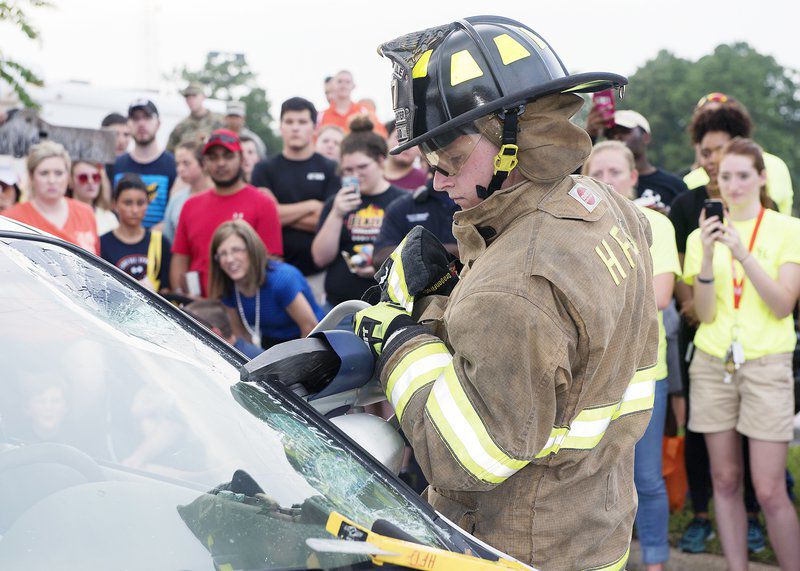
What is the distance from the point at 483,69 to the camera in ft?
6.43

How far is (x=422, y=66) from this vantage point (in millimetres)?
2023

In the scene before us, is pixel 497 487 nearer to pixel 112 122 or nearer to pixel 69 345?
pixel 69 345

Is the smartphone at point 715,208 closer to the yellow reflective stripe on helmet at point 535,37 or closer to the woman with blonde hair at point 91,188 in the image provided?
the yellow reflective stripe on helmet at point 535,37

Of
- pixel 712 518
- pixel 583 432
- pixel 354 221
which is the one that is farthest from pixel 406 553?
pixel 712 518

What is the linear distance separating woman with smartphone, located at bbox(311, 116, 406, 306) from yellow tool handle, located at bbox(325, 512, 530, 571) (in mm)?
3904

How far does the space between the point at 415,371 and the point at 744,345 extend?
115 inches

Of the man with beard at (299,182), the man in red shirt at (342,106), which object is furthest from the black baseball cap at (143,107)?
the man in red shirt at (342,106)

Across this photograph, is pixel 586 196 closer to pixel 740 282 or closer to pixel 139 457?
→ pixel 139 457

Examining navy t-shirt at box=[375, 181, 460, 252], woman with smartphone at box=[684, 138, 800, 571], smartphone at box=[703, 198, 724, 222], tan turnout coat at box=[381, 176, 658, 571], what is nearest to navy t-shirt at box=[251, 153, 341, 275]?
navy t-shirt at box=[375, 181, 460, 252]

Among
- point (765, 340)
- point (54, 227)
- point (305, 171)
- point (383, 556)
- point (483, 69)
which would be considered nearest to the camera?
point (383, 556)

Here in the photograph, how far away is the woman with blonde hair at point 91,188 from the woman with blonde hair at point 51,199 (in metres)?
1.18

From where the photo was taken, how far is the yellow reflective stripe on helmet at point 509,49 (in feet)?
6.49

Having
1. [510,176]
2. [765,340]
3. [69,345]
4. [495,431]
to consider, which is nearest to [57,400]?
[69,345]

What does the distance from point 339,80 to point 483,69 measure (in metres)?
7.19
